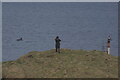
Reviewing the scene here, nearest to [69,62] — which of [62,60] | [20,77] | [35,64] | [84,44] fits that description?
[62,60]

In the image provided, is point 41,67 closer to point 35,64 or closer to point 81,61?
point 35,64

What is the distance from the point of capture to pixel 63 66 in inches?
958

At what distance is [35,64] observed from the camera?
25.4m

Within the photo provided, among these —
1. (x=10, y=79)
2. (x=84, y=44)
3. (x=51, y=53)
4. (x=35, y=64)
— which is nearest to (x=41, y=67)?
(x=35, y=64)

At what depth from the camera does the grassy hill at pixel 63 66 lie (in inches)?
910

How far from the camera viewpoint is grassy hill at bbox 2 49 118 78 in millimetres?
23125

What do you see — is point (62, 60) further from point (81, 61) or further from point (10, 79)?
point (10, 79)

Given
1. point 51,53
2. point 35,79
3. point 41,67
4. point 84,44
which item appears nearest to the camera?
point 35,79

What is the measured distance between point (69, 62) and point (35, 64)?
9.20 ft

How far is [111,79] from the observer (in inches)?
904

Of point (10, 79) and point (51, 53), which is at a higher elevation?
point (51, 53)

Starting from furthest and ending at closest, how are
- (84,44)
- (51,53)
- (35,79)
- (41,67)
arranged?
(84,44), (51,53), (41,67), (35,79)

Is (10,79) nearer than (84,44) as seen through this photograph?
Yes

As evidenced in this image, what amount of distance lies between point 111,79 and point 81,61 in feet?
12.3
